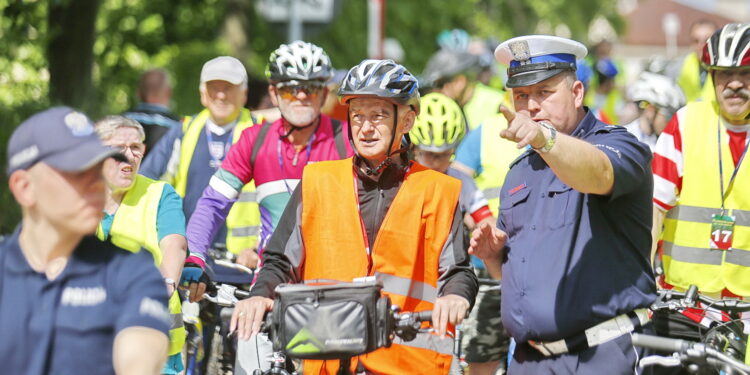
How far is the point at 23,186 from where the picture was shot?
4.11 metres

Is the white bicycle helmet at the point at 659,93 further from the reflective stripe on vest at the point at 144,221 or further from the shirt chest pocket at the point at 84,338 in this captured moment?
the shirt chest pocket at the point at 84,338

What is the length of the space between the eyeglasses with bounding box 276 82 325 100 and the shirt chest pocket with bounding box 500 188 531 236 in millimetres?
2293

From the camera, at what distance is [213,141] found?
9.22 metres

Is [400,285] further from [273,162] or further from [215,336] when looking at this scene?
[215,336]

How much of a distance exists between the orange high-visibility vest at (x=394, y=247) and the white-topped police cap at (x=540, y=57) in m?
0.61

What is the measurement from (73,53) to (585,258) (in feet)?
41.5

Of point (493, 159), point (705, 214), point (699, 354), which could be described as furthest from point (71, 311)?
point (493, 159)

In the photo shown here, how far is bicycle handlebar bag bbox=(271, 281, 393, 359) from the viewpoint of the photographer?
197 inches

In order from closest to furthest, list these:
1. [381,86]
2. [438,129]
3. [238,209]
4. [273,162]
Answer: [381,86] → [273,162] → [438,129] → [238,209]

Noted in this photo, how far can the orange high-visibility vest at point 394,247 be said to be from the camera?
5.64 m

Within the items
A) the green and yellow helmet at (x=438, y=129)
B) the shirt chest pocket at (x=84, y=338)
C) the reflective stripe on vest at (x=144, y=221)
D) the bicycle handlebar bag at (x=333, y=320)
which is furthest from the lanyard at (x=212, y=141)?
the shirt chest pocket at (x=84, y=338)

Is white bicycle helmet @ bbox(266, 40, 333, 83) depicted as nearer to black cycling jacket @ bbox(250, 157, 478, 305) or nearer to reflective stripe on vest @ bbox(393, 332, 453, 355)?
black cycling jacket @ bbox(250, 157, 478, 305)

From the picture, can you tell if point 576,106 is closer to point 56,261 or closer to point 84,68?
point 56,261

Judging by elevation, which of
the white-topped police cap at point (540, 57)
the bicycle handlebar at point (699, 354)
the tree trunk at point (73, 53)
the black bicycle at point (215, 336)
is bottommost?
the black bicycle at point (215, 336)
